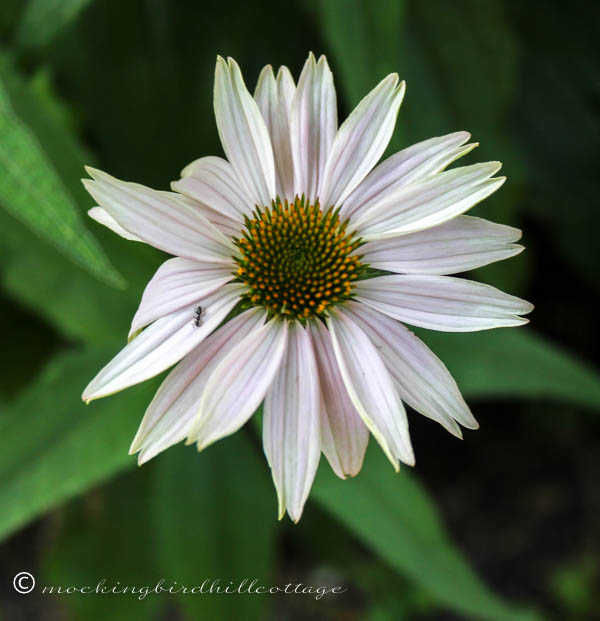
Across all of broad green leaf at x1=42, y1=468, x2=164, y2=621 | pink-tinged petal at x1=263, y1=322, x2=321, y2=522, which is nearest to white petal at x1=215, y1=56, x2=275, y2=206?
pink-tinged petal at x1=263, y1=322, x2=321, y2=522

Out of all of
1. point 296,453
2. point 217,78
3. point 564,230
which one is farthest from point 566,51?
point 296,453

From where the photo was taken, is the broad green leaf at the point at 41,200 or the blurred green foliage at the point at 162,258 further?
the blurred green foliage at the point at 162,258

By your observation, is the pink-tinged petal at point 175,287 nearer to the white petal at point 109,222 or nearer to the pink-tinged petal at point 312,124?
the white petal at point 109,222

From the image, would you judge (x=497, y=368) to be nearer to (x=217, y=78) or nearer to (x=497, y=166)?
(x=497, y=166)

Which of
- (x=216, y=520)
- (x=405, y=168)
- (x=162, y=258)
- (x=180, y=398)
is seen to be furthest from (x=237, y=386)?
(x=216, y=520)

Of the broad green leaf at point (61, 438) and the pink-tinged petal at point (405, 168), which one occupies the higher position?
the pink-tinged petal at point (405, 168)

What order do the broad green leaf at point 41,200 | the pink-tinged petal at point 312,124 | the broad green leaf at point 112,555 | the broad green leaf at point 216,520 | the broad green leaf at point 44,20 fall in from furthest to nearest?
1. the broad green leaf at point 112,555
2. the broad green leaf at point 216,520
3. the broad green leaf at point 44,20
4. the pink-tinged petal at point 312,124
5. the broad green leaf at point 41,200

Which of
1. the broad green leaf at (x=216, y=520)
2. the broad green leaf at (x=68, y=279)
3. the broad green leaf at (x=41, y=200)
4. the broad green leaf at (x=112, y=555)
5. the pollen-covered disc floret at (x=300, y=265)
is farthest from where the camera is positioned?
the broad green leaf at (x=112, y=555)

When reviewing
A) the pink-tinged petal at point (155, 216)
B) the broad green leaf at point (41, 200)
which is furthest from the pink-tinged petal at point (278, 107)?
the broad green leaf at point (41, 200)
